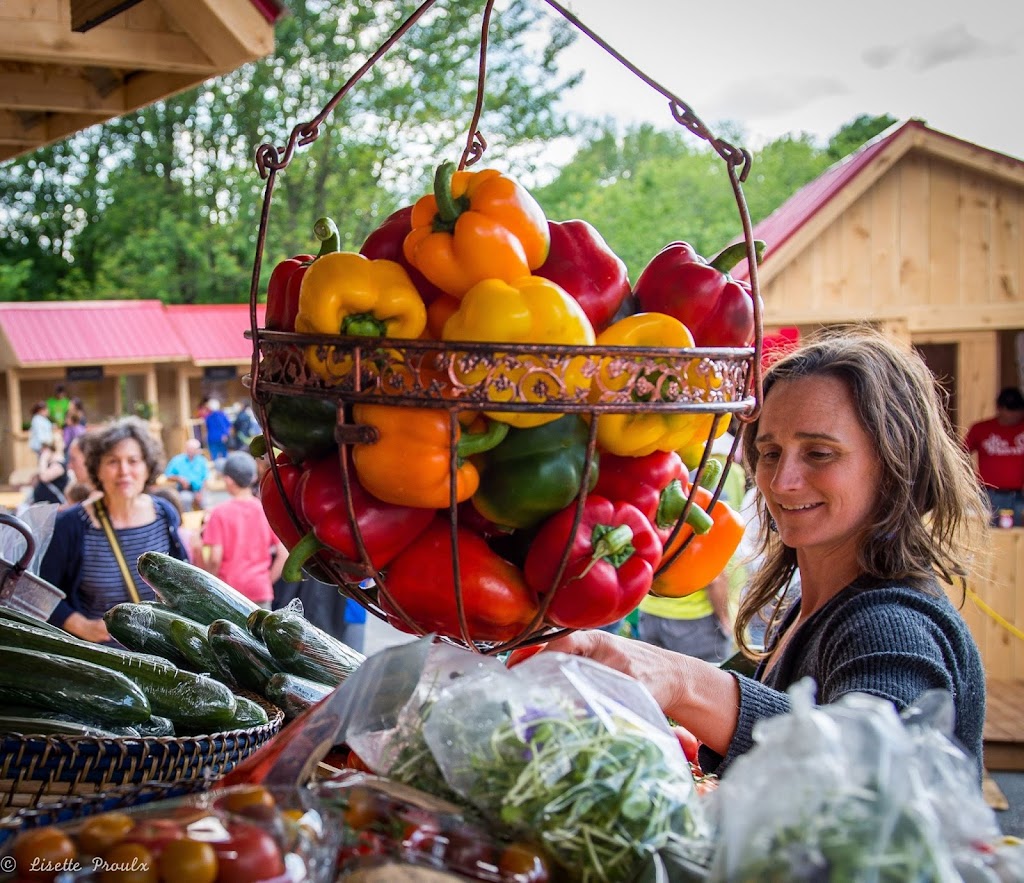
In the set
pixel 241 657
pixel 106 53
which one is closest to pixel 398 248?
pixel 241 657

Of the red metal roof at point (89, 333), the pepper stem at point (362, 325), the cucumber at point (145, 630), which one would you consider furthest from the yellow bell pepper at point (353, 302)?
the red metal roof at point (89, 333)

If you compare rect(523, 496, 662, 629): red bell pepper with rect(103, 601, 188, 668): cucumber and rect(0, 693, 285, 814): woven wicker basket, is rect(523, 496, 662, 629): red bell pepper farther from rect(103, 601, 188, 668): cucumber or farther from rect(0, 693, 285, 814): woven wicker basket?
rect(103, 601, 188, 668): cucumber

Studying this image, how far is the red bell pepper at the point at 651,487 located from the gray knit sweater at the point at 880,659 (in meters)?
0.56

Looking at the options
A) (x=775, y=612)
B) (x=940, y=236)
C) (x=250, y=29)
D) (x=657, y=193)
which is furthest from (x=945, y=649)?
(x=657, y=193)

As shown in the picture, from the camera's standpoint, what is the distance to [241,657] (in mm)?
1584

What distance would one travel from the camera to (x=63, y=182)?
72.3ft

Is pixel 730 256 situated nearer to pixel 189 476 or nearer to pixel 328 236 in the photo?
pixel 328 236

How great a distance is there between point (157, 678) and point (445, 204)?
33.3 inches

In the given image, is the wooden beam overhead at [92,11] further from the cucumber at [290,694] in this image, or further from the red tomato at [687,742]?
the red tomato at [687,742]

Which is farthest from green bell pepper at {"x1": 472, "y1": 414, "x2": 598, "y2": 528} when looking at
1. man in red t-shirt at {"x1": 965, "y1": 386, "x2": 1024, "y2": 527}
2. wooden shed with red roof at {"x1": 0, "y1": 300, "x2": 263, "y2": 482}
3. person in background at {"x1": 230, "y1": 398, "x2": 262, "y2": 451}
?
wooden shed with red roof at {"x1": 0, "y1": 300, "x2": 263, "y2": 482}

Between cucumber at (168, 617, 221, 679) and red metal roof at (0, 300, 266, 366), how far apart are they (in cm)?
1518

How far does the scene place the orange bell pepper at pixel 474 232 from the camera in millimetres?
925

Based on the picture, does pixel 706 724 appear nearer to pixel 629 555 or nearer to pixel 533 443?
pixel 629 555

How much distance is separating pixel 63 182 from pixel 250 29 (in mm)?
21753
